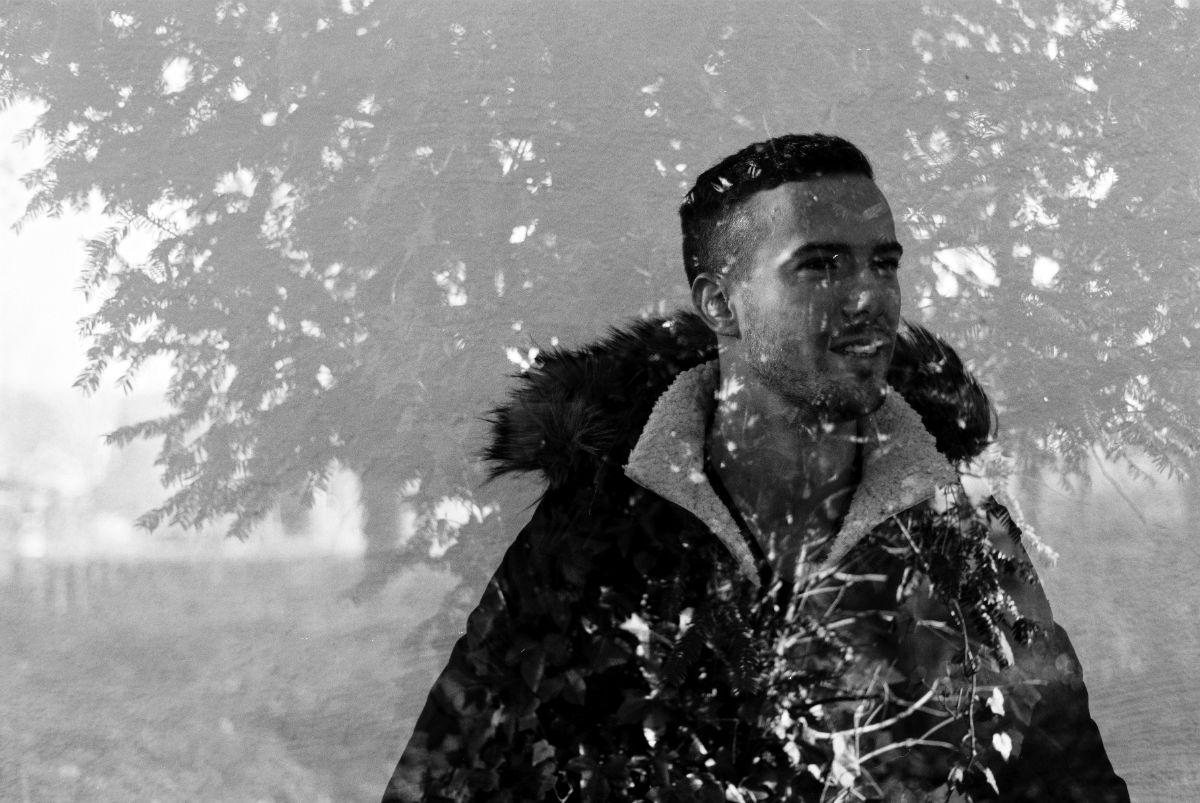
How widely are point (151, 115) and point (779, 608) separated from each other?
1.70m

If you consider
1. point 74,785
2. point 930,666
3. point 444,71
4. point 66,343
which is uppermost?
point 444,71

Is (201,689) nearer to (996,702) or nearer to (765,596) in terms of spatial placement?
(765,596)

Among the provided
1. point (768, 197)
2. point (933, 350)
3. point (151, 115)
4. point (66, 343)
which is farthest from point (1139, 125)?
point (66, 343)

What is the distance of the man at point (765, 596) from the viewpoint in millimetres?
2254

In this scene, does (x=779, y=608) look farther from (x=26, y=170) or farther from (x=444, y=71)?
(x=26, y=170)

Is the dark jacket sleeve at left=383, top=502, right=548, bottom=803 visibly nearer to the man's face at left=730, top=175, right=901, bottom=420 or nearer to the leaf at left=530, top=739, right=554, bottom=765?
the leaf at left=530, top=739, right=554, bottom=765

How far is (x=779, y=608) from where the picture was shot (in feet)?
7.52

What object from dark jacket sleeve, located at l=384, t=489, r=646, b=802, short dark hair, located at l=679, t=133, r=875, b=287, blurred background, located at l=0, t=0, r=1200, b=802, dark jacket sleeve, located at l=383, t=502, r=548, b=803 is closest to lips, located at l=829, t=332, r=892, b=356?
short dark hair, located at l=679, t=133, r=875, b=287

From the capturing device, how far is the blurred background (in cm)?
273

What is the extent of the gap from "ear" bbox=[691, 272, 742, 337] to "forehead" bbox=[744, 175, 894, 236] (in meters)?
0.14

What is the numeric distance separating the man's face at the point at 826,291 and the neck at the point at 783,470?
0.18ft

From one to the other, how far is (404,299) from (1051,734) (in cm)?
154

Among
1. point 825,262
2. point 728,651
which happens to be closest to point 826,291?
point 825,262

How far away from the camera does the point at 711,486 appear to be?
2314 millimetres
